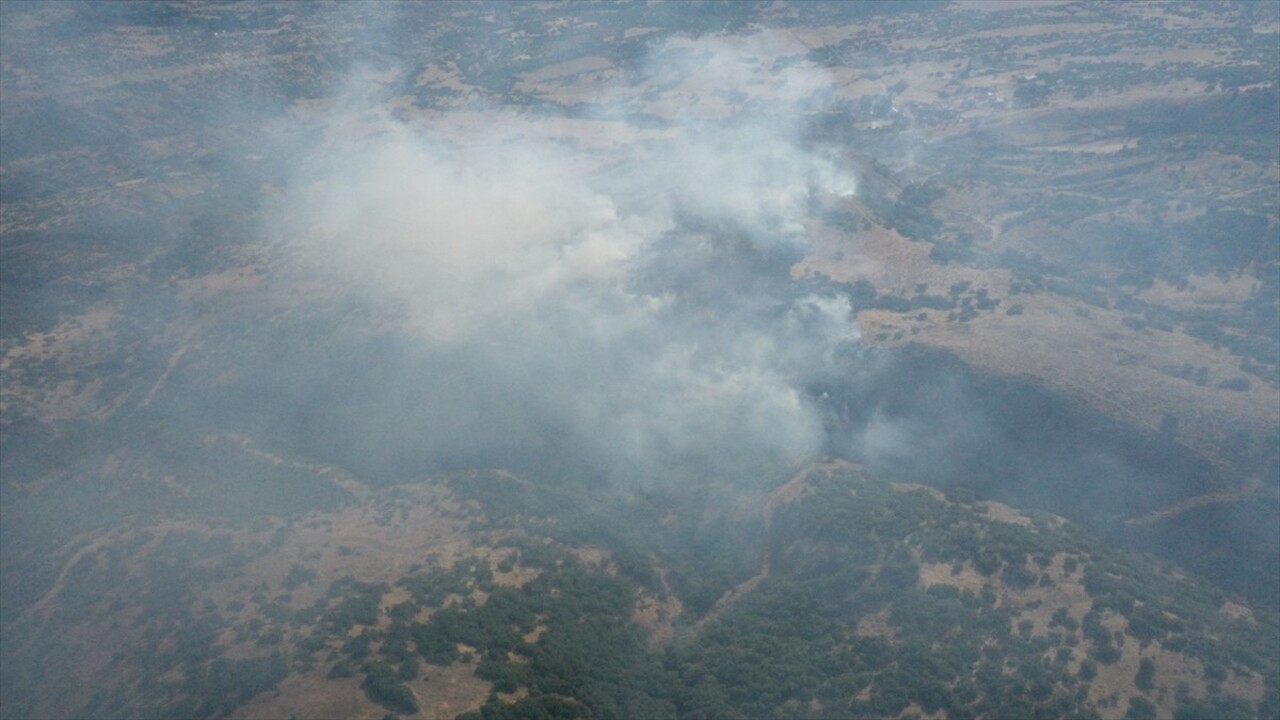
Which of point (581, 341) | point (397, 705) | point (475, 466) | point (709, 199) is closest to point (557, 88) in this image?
point (709, 199)

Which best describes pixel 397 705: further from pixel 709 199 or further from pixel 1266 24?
pixel 1266 24

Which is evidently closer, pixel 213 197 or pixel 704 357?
pixel 704 357

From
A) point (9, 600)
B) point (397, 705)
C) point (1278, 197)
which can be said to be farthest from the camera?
point (1278, 197)

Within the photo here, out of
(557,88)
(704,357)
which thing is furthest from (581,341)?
(557,88)

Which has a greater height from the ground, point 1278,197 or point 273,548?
point 1278,197

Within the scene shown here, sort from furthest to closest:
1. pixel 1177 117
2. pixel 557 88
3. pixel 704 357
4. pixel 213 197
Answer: pixel 557 88 < pixel 1177 117 < pixel 213 197 < pixel 704 357

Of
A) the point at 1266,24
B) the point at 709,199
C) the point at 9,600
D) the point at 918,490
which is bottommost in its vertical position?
the point at 9,600
